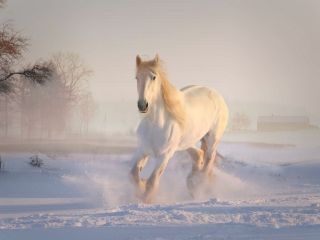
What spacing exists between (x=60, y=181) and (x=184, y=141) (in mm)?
1376

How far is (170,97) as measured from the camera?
10.2 ft

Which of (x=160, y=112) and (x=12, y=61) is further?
(x=12, y=61)

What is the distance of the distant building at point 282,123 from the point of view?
4.28 metres

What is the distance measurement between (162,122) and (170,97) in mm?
202

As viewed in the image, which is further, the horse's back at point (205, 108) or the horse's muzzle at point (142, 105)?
the horse's back at point (205, 108)

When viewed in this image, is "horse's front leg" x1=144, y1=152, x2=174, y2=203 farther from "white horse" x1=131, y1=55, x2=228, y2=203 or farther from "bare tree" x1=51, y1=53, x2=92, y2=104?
"bare tree" x1=51, y1=53, x2=92, y2=104

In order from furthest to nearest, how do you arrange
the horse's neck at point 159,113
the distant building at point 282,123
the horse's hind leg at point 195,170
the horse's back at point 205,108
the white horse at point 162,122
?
the distant building at point 282,123 → the horse's hind leg at point 195,170 → the horse's back at point 205,108 → the horse's neck at point 159,113 → the white horse at point 162,122

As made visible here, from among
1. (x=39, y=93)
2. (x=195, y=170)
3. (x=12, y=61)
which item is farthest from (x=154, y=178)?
(x=12, y=61)

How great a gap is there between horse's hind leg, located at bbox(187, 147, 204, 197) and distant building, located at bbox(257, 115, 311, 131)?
0.89 metres

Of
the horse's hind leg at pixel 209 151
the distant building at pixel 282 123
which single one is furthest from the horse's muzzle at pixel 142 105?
the distant building at pixel 282 123

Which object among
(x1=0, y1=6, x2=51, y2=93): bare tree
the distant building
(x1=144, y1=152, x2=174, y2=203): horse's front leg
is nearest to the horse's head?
(x1=144, y1=152, x2=174, y2=203): horse's front leg

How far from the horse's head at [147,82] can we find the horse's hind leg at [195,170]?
863mm

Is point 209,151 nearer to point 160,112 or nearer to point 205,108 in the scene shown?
point 205,108

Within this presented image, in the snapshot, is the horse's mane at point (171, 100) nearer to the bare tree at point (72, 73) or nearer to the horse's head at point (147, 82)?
the horse's head at point (147, 82)
